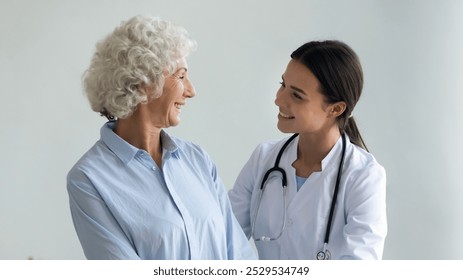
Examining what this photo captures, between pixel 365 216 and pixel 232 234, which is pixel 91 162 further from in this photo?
pixel 365 216

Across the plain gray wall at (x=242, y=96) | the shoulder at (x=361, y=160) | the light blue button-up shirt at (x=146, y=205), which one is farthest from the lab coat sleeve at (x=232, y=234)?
the plain gray wall at (x=242, y=96)

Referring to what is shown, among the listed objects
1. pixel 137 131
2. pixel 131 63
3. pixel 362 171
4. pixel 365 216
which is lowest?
pixel 365 216

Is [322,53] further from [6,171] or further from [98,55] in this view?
[6,171]

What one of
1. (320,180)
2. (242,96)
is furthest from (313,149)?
(242,96)

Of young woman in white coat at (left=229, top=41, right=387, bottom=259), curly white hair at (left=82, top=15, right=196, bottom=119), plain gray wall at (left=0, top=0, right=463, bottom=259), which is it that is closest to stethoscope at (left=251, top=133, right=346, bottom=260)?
young woman in white coat at (left=229, top=41, right=387, bottom=259)

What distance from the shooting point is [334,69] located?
2.00 m

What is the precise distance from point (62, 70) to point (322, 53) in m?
1.47

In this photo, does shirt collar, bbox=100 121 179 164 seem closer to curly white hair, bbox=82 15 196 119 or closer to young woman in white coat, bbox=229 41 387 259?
curly white hair, bbox=82 15 196 119

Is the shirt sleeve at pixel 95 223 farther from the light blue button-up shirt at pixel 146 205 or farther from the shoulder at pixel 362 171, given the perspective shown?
the shoulder at pixel 362 171

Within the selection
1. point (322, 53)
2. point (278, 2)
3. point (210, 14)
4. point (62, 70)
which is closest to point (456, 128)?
point (278, 2)

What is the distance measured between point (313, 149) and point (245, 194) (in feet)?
0.83

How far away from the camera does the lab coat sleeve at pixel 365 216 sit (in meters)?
1.93

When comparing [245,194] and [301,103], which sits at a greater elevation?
[301,103]
